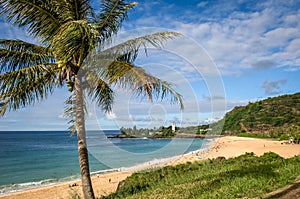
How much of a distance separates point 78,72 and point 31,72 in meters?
1.01

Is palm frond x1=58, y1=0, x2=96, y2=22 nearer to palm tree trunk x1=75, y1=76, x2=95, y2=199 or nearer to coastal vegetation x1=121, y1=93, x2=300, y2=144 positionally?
palm tree trunk x1=75, y1=76, x2=95, y2=199

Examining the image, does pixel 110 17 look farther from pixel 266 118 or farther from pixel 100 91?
pixel 266 118

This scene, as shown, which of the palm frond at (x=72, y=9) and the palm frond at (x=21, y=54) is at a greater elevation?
the palm frond at (x=72, y=9)

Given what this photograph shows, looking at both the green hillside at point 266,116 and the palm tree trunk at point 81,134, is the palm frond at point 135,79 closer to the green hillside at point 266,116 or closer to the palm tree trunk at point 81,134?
the palm tree trunk at point 81,134

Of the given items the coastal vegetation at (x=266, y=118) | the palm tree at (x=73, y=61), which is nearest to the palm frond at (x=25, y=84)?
the palm tree at (x=73, y=61)

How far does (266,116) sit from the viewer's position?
2675 inches

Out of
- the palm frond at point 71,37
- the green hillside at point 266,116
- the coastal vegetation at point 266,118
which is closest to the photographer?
the palm frond at point 71,37

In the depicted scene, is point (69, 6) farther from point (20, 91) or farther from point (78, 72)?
point (20, 91)

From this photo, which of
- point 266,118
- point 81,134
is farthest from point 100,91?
point 266,118

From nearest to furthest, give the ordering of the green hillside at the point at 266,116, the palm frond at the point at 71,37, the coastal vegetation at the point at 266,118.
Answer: the palm frond at the point at 71,37, the coastal vegetation at the point at 266,118, the green hillside at the point at 266,116

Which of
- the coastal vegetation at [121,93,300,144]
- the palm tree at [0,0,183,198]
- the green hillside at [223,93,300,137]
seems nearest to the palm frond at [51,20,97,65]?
the palm tree at [0,0,183,198]

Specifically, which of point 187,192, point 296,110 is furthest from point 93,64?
point 296,110

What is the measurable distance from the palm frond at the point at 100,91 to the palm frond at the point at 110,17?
0.90 metres

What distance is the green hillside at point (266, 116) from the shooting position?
197 feet
